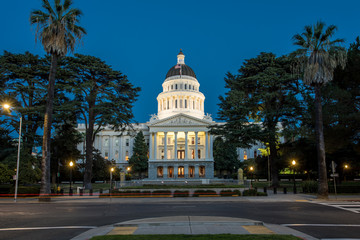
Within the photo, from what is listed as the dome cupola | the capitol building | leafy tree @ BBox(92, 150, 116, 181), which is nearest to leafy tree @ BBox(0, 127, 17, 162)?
the capitol building

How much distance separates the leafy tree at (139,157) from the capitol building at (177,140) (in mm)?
5460

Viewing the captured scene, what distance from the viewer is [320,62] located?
27.1 metres

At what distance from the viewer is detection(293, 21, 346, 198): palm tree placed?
87.5 ft

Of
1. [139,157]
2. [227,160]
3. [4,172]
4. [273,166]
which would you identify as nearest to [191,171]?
[227,160]

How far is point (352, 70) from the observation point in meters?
28.9

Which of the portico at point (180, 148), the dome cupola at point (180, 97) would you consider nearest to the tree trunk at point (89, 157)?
the portico at point (180, 148)

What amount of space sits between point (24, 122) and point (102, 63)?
43.8ft

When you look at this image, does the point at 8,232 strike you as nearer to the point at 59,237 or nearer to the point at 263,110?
the point at 59,237

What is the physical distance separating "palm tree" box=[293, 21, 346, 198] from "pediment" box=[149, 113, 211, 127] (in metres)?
53.8

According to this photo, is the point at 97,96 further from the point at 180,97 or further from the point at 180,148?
the point at 180,97

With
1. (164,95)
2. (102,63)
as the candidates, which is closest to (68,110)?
(102,63)

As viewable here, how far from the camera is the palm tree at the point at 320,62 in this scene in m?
26.7

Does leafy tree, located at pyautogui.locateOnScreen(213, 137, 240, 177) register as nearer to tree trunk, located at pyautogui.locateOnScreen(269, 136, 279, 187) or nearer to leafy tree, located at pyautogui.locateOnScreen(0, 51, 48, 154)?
tree trunk, located at pyautogui.locateOnScreen(269, 136, 279, 187)

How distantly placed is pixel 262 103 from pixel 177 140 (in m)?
44.5
